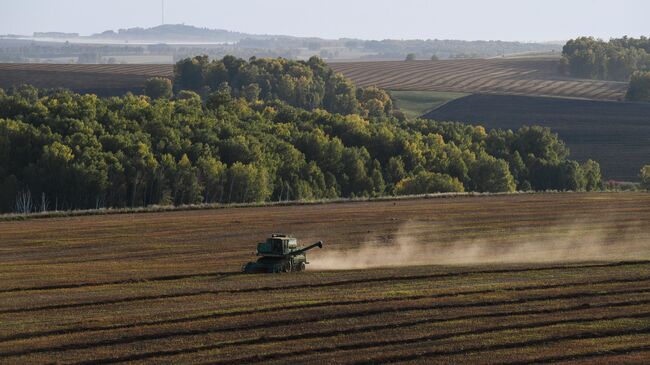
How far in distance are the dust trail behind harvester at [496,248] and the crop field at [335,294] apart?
0.36 ft

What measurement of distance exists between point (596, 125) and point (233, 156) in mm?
78084

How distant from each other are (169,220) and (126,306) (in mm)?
36095

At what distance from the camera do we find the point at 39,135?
11062 centimetres

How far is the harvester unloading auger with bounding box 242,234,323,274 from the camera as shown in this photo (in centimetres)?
4828

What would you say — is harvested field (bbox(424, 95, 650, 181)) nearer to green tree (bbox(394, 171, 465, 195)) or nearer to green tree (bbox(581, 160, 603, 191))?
green tree (bbox(581, 160, 603, 191))

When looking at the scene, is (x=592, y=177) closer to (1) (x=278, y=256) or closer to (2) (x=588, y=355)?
(1) (x=278, y=256)

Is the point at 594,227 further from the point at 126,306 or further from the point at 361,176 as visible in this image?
the point at 361,176

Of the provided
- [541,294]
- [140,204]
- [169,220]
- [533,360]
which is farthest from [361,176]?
[533,360]

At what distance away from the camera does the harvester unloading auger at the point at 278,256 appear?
48.3 meters

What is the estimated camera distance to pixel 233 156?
119312 mm

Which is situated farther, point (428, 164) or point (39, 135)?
point (428, 164)

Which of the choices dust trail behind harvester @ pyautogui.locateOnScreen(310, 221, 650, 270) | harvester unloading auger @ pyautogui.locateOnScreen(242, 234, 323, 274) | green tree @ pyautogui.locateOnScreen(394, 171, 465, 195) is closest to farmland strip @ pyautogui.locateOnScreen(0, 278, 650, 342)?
harvester unloading auger @ pyautogui.locateOnScreen(242, 234, 323, 274)

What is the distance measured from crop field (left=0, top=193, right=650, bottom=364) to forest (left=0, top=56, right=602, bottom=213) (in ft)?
97.9

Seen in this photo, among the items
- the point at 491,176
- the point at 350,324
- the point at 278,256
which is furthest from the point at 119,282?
the point at 491,176
